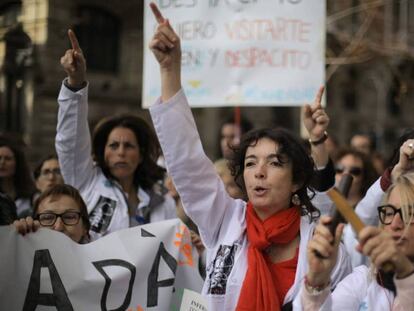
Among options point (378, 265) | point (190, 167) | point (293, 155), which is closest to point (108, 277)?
point (190, 167)

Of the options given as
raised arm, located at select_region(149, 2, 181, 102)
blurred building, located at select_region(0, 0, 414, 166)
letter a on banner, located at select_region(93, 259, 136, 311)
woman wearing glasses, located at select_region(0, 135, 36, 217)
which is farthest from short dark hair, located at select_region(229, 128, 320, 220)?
woman wearing glasses, located at select_region(0, 135, 36, 217)

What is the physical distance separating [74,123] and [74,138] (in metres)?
0.09

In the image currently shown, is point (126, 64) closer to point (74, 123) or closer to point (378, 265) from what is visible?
point (74, 123)

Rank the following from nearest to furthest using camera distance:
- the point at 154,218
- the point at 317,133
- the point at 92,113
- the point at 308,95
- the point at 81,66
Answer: the point at 317,133 < the point at 81,66 < the point at 154,218 < the point at 308,95 < the point at 92,113

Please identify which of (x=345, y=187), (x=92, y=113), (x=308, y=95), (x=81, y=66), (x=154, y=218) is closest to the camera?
(x=345, y=187)

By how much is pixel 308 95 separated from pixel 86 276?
8.41ft

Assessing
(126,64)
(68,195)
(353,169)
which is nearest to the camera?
(68,195)

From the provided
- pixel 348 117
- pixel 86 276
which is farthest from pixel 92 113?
pixel 86 276

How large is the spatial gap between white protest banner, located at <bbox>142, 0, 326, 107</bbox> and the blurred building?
355mm

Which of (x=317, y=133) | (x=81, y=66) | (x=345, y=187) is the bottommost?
(x=345, y=187)

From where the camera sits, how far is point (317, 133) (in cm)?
246

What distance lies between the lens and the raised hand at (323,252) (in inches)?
69.7

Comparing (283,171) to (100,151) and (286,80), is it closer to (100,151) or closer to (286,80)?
(100,151)

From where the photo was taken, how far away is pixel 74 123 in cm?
349
